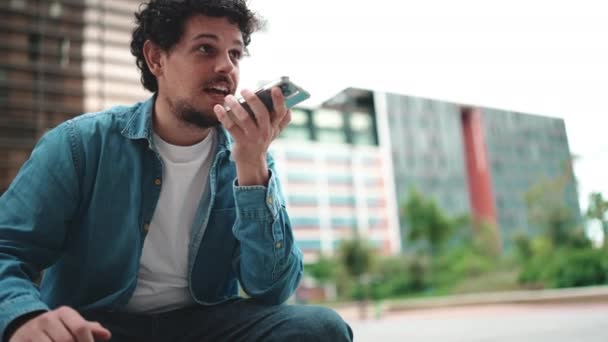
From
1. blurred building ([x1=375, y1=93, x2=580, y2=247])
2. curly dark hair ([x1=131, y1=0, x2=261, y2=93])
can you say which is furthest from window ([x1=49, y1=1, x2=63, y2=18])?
blurred building ([x1=375, y1=93, x2=580, y2=247])

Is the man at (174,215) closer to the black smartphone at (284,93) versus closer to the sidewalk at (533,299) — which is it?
the black smartphone at (284,93)

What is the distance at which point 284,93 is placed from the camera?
0.73 m

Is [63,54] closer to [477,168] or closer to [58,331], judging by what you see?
[58,331]

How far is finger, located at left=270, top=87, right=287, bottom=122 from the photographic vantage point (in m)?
0.72

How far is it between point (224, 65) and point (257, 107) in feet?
0.70

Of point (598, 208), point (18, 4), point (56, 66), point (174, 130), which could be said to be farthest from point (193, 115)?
point (18, 4)

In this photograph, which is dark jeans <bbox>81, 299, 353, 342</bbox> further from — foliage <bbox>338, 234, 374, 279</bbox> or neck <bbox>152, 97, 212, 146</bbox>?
foliage <bbox>338, 234, 374, 279</bbox>

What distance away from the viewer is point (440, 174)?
25.6 m

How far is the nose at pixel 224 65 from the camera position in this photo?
897 millimetres

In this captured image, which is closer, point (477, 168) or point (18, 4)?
point (18, 4)

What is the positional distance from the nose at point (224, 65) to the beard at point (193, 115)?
0.08 metres

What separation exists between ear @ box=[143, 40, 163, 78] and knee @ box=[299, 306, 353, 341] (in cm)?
62

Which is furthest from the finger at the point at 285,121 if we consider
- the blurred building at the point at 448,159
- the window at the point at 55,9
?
the blurred building at the point at 448,159

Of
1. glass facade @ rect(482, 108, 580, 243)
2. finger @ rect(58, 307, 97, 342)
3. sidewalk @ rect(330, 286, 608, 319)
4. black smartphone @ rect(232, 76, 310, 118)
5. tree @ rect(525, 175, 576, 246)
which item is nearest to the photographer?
finger @ rect(58, 307, 97, 342)
